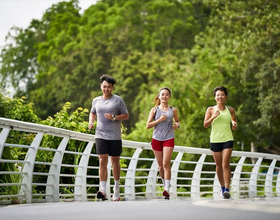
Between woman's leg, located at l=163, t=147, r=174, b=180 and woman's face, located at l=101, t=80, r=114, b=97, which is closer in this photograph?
woman's face, located at l=101, t=80, r=114, b=97

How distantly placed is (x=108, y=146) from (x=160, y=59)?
39.6 metres

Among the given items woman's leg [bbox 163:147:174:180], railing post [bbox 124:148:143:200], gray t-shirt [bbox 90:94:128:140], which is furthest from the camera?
railing post [bbox 124:148:143:200]

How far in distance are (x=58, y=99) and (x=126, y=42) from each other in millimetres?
7295

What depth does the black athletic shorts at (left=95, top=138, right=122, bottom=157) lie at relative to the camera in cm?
952

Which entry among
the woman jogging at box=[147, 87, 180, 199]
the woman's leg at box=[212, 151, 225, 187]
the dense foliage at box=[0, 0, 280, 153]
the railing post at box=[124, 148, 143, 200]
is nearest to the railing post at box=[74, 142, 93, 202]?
the woman jogging at box=[147, 87, 180, 199]

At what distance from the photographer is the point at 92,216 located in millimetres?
5602

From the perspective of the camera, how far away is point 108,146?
9.62 m

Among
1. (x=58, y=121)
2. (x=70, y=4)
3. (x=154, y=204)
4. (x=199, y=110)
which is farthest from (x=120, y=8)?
(x=154, y=204)

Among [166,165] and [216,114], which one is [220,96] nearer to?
[216,114]

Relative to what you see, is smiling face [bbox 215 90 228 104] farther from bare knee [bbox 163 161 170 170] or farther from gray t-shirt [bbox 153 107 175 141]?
bare knee [bbox 163 161 170 170]

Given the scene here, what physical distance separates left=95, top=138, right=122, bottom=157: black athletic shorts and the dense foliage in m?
21.2

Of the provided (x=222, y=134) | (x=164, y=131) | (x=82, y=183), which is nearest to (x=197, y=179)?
(x=222, y=134)

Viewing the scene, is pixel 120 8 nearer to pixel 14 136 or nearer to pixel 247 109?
pixel 247 109

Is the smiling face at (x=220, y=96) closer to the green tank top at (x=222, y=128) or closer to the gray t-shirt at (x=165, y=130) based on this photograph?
the green tank top at (x=222, y=128)
